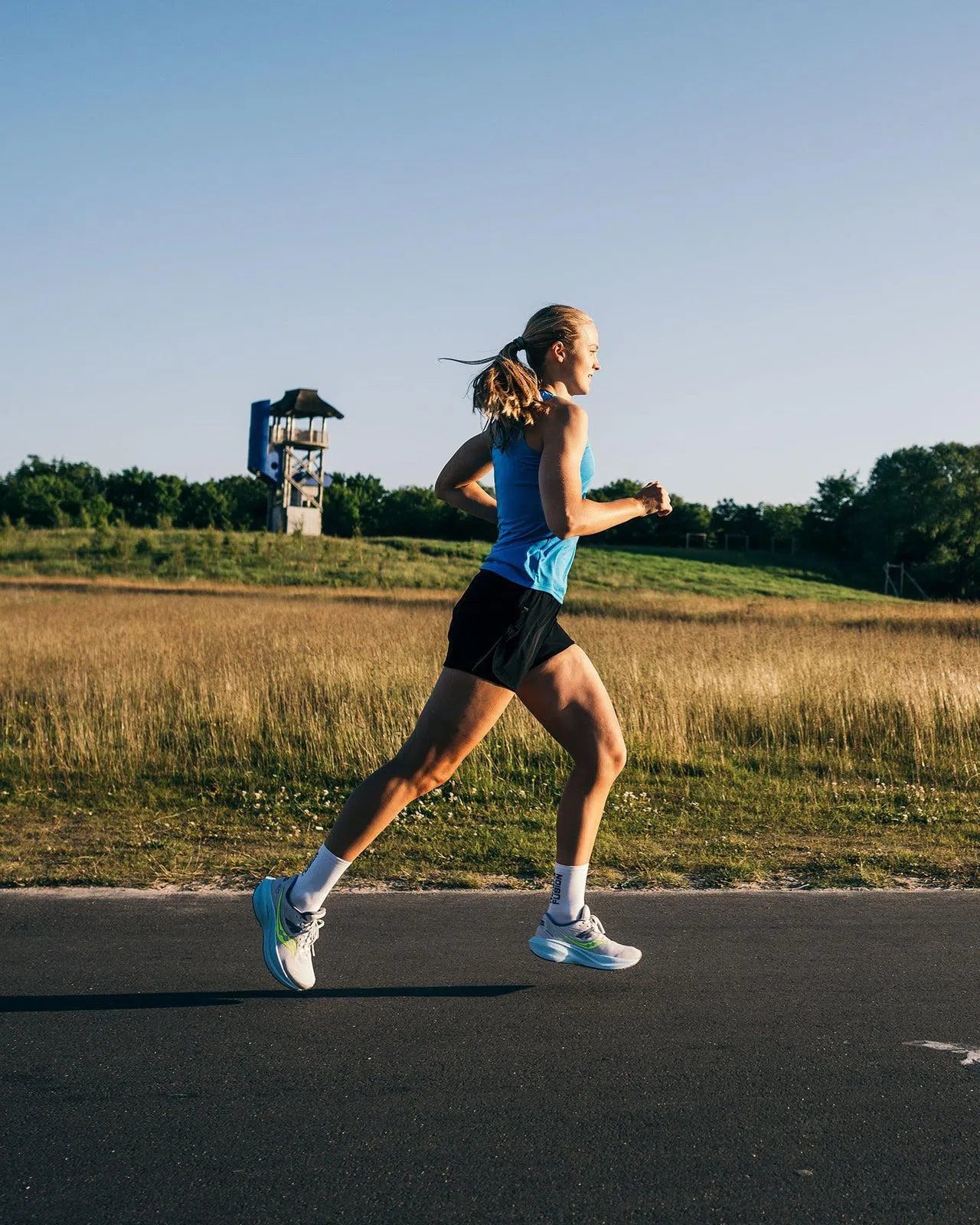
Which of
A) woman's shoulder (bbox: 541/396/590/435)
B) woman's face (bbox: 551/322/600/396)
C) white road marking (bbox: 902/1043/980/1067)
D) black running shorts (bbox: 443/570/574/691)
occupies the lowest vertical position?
white road marking (bbox: 902/1043/980/1067)

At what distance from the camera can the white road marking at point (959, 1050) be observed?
3205 mm

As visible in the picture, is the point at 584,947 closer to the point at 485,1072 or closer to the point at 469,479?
the point at 485,1072

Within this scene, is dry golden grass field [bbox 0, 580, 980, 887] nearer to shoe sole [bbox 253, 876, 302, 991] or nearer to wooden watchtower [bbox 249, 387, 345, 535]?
shoe sole [bbox 253, 876, 302, 991]

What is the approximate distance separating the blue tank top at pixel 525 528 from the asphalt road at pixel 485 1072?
53.5 inches

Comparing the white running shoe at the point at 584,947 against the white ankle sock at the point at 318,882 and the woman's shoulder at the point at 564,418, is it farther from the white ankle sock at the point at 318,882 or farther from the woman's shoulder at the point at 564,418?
the woman's shoulder at the point at 564,418

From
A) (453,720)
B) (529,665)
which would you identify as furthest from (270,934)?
(529,665)

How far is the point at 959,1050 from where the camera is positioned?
3287 mm

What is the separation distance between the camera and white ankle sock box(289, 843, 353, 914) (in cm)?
389

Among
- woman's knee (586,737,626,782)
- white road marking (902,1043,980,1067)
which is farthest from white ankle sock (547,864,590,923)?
white road marking (902,1043,980,1067)

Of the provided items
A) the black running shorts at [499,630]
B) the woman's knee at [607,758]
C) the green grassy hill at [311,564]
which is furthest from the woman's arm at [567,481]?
the green grassy hill at [311,564]

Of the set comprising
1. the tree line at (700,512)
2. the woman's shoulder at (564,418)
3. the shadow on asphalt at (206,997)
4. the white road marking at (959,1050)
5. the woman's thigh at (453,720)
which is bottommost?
the shadow on asphalt at (206,997)

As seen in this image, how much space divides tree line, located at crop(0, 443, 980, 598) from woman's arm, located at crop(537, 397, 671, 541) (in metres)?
67.5

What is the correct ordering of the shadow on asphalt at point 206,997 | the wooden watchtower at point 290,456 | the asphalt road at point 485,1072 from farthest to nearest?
1. the wooden watchtower at point 290,456
2. the shadow on asphalt at point 206,997
3. the asphalt road at point 485,1072

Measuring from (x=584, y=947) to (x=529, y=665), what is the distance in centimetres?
99
